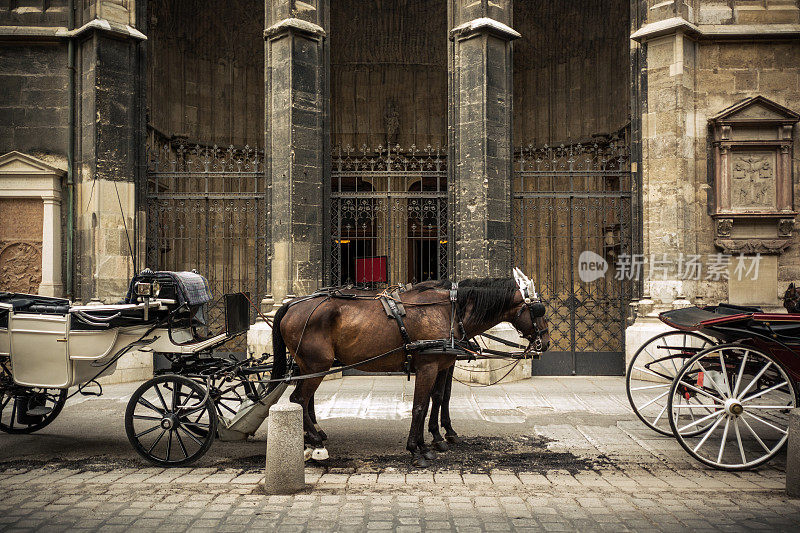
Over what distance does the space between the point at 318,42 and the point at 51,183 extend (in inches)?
194

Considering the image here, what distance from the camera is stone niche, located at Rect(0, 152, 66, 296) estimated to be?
31.4 feet

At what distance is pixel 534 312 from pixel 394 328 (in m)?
1.27

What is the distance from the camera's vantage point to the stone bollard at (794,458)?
4270mm

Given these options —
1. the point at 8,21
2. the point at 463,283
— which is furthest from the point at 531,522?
the point at 8,21

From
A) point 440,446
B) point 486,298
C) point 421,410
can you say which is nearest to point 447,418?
point 440,446

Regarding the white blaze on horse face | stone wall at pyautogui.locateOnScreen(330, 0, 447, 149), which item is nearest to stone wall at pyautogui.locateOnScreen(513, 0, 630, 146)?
stone wall at pyautogui.locateOnScreen(330, 0, 447, 149)

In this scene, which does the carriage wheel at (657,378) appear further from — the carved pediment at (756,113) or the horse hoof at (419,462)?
the carved pediment at (756,113)

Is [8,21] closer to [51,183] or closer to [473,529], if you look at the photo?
[51,183]

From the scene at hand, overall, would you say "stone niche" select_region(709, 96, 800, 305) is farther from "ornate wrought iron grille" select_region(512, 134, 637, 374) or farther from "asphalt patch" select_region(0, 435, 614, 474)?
"asphalt patch" select_region(0, 435, 614, 474)

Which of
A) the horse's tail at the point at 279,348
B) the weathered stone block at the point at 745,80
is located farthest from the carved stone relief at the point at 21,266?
the weathered stone block at the point at 745,80

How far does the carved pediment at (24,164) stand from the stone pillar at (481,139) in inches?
259

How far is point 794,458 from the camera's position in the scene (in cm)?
429

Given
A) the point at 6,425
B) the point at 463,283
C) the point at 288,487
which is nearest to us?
the point at 288,487

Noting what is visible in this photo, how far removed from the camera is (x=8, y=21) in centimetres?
986
